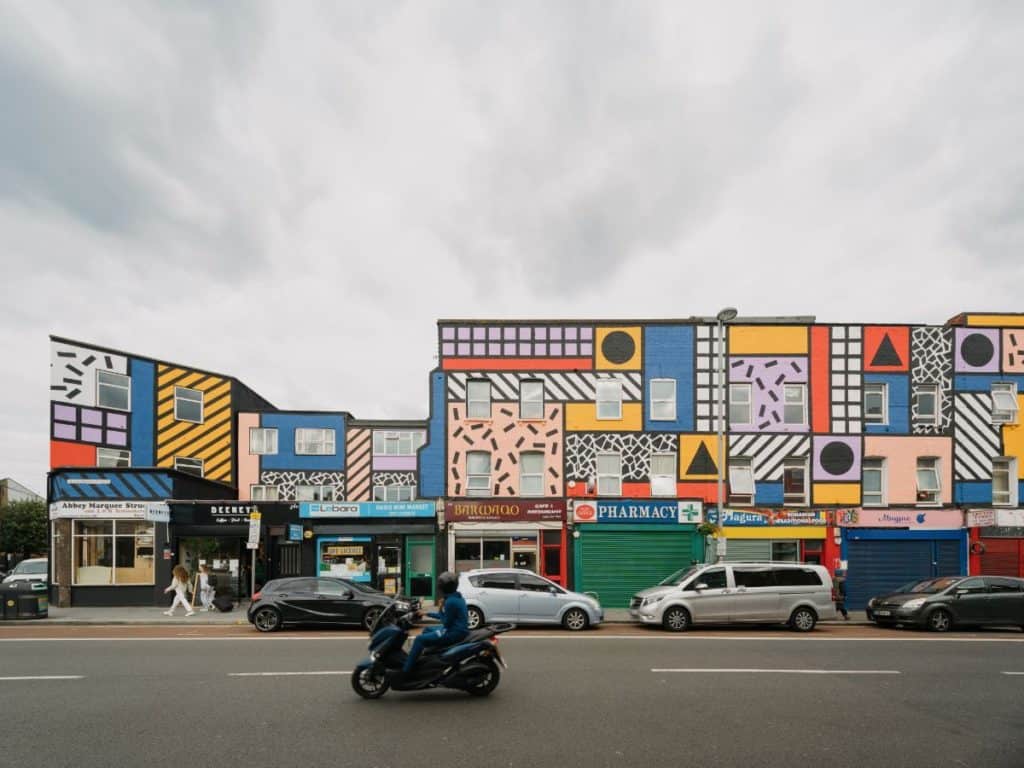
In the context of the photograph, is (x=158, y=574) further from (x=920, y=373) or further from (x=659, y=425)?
(x=920, y=373)

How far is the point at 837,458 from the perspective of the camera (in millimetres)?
22734

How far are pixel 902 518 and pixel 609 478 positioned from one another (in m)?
9.94

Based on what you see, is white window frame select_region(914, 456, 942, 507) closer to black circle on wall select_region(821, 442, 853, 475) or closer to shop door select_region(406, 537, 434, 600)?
black circle on wall select_region(821, 442, 853, 475)

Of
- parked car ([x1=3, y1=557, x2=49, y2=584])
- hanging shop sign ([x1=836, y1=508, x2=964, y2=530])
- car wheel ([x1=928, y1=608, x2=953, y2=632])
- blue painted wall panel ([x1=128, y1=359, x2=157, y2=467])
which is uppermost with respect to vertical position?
blue painted wall panel ([x1=128, y1=359, x2=157, y2=467])

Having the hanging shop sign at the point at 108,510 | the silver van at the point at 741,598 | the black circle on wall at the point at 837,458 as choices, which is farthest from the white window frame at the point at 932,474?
the hanging shop sign at the point at 108,510

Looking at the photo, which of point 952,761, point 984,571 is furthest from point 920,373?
point 952,761

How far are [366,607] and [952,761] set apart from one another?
1240cm

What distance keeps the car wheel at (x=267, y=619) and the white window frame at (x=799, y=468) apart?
16.7 m

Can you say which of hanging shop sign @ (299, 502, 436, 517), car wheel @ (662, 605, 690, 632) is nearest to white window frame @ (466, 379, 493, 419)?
hanging shop sign @ (299, 502, 436, 517)

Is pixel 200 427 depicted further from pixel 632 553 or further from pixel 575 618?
pixel 575 618

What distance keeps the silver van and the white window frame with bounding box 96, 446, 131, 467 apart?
63.6 ft

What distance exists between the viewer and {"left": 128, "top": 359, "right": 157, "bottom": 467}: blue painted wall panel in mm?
24703

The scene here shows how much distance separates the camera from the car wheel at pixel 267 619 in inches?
612

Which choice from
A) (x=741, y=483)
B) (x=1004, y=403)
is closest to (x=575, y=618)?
(x=741, y=483)
